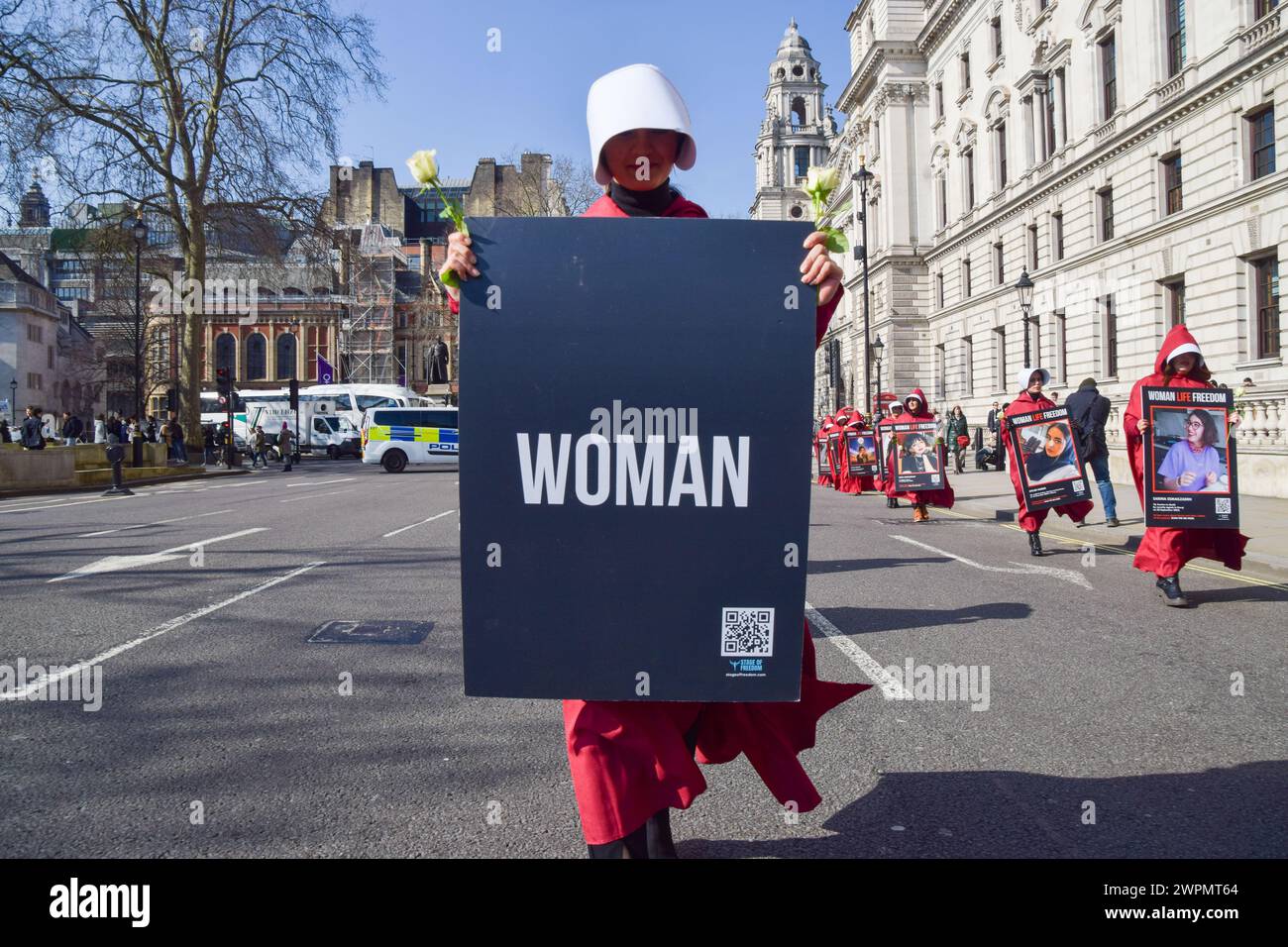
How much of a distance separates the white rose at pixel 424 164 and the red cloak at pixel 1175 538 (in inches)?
260

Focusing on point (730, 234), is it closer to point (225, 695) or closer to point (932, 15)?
point (225, 695)

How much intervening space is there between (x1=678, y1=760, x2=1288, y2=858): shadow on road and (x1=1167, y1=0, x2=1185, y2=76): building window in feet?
102

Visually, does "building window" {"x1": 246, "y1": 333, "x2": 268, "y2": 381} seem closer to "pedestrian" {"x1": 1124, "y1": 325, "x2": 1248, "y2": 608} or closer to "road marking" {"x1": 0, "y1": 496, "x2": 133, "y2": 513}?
"road marking" {"x1": 0, "y1": 496, "x2": 133, "y2": 513}

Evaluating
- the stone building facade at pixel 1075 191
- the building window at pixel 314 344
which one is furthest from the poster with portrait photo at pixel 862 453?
the building window at pixel 314 344

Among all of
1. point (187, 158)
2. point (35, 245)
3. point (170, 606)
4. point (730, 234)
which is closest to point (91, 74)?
point (187, 158)

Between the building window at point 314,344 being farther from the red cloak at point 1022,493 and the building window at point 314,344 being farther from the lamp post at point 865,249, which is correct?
the red cloak at point 1022,493

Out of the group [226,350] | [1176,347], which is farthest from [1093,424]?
[226,350]

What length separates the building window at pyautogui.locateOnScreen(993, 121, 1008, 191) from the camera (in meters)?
42.7

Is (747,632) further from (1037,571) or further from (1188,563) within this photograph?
(1188,563)

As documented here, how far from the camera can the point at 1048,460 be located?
36.0 feet

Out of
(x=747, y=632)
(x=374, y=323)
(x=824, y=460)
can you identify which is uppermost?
(x=374, y=323)

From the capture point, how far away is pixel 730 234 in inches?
96.9

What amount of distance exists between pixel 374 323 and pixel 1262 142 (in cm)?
6763

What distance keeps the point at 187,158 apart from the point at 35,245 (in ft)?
229
